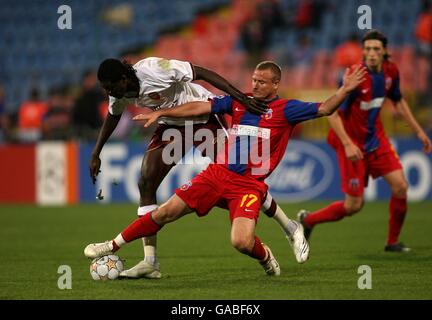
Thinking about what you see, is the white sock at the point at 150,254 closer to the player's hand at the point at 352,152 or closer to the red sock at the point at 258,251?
the red sock at the point at 258,251

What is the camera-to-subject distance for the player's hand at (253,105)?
685 centimetres

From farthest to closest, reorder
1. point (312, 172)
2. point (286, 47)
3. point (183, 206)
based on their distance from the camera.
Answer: point (286, 47) → point (312, 172) → point (183, 206)

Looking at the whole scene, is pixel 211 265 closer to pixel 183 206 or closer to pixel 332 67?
pixel 183 206

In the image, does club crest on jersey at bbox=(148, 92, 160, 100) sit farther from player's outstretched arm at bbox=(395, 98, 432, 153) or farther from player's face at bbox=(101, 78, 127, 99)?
player's outstretched arm at bbox=(395, 98, 432, 153)

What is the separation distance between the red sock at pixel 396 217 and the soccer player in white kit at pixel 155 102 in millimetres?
1783

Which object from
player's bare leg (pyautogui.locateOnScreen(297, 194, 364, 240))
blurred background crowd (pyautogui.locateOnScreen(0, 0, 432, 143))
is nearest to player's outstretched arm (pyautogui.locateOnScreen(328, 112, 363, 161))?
player's bare leg (pyautogui.locateOnScreen(297, 194, 364, 240))

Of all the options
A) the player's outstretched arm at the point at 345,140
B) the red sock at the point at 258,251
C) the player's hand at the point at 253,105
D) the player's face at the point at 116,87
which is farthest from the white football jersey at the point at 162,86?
the player's outstretched arm at the point at 345,140

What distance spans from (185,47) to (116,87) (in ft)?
43.6

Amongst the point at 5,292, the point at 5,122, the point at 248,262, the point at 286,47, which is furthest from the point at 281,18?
the point at 5,292

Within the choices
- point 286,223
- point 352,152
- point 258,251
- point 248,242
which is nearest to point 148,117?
point 248,242

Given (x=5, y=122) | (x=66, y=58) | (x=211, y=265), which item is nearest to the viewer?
(x=211, y=265)

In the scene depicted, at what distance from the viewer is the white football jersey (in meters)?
7.16

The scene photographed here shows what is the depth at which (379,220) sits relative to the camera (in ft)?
40.9

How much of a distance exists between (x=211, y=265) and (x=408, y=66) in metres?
9.34
